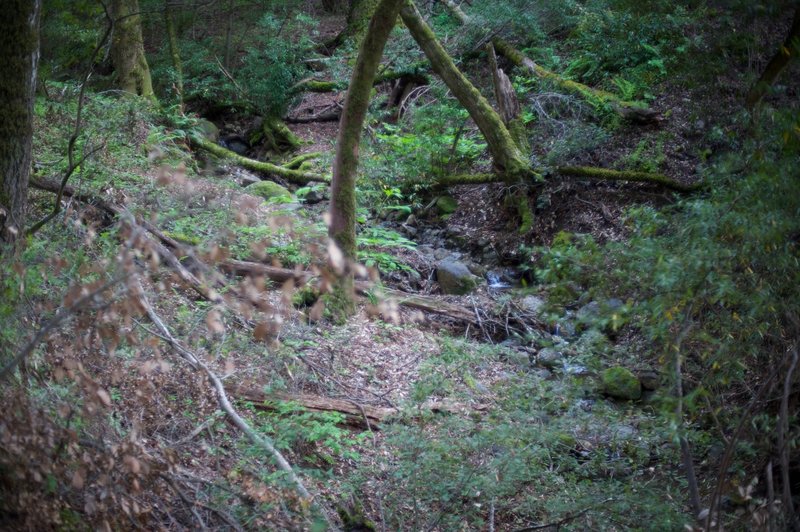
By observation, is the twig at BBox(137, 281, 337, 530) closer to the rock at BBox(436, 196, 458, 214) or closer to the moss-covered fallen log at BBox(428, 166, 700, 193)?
the moss-covered fallen log at BBox(428, 166, 700, 193)

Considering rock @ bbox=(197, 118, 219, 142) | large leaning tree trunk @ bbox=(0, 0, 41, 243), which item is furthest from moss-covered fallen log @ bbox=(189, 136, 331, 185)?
large leaning tree trunk @ bbox=(0, 0, 41, 243)

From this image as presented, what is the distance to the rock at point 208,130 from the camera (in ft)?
47.1

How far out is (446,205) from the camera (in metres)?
12.6

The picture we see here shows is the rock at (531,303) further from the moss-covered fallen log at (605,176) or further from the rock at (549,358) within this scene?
the moss-covered fallen log at (605,176)

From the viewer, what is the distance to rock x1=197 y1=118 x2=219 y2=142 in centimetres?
1435

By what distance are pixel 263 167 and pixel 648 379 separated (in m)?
8.34

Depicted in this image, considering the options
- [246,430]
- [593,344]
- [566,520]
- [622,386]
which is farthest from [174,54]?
[566,520]

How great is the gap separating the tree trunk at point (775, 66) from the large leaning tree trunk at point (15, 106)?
4.48 metres

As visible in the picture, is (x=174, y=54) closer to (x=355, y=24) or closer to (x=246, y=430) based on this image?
(x=355, y=24)

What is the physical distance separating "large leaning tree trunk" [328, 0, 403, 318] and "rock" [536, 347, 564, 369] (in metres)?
2.43

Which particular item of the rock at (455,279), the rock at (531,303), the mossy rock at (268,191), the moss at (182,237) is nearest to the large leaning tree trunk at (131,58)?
the mossy rock at (268,191)

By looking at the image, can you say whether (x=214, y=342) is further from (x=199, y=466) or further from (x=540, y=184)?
(x=540, y=184)

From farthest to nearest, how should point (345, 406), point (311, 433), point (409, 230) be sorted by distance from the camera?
point (409, 230), point (345, 406), point (311, 433)

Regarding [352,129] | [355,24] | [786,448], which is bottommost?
[786,448]
